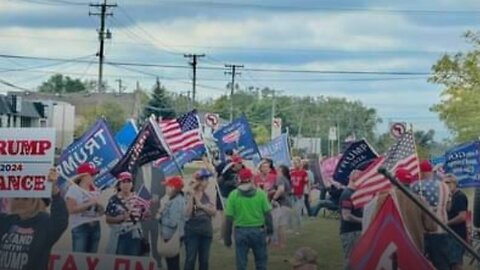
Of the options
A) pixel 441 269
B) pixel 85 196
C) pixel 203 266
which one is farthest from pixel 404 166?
pixel 85 196

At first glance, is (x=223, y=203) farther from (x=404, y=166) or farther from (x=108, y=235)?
(x=404, y=166)

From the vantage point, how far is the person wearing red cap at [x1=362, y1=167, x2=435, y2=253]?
12297 millimetres

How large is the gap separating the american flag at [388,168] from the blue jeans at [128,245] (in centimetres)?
274

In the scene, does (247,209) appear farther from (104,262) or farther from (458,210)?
(458,210)

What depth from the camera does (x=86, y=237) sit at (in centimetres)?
1312

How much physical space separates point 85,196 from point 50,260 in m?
1.11

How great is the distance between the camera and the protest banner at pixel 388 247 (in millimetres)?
11742

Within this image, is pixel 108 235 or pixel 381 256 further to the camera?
pixel 108 235

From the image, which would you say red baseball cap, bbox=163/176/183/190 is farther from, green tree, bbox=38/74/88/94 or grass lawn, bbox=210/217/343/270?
green tree, bbox=38/74/88/94

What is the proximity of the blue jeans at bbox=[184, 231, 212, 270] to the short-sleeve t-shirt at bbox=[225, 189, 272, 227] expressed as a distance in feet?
2.66

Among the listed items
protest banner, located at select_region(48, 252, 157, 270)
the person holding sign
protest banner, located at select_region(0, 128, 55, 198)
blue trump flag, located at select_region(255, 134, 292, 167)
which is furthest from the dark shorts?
blue trump flag, located at select_region(255, 134, 292, 167)

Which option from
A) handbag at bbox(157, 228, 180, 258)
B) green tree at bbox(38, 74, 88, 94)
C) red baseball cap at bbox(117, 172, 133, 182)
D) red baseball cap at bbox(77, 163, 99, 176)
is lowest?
handbag at bbox(157, 228, 180, 258)

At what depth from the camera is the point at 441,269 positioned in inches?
509

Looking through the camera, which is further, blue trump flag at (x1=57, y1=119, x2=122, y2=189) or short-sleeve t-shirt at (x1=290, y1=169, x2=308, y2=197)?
short-sleeve t-shirt at (x1=290, y1=169, x2=308, y2=197)
